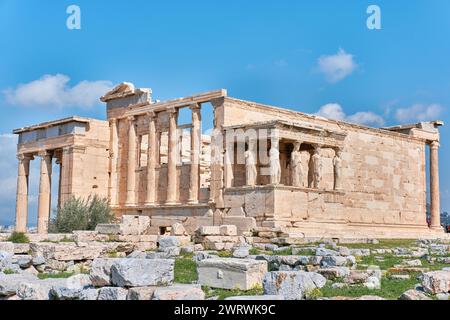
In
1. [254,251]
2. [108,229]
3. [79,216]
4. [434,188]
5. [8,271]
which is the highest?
[434,188]

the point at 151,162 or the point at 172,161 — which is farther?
the point at 151,162

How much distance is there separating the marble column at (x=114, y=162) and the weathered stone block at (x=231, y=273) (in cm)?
2034

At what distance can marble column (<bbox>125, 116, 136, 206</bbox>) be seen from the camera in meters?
28.2

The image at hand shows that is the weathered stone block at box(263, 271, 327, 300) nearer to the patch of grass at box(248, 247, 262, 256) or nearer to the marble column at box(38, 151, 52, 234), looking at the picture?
the patch of grass at box(248, 247, 262, 256)

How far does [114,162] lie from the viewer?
1148 inches

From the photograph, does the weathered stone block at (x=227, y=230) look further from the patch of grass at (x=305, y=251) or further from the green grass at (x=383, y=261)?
the green grass at (x=383, y=261)

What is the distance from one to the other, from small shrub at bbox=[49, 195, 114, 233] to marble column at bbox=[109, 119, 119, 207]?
2054 mm

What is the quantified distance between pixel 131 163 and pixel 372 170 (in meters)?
10.8

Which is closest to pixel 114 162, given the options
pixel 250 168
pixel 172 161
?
pixel 172 161

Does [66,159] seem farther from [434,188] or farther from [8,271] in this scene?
[434,188]

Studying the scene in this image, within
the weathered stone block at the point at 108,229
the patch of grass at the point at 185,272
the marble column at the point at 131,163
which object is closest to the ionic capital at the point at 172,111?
the marble column at the point at 131,163

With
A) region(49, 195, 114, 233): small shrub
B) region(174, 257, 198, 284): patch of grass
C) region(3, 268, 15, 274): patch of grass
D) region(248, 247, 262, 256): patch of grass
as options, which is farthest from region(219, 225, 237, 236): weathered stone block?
region(3, 268, 15, 274): patch of grass

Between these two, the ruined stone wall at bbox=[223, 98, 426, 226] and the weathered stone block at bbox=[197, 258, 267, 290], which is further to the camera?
the ruined stone wall at bbox=[223, 98, 426, 226]

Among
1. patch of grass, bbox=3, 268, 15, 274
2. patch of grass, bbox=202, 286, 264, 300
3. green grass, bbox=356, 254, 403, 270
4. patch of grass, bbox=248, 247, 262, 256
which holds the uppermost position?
patch of grass, bbox=248, 247, 262, 256
